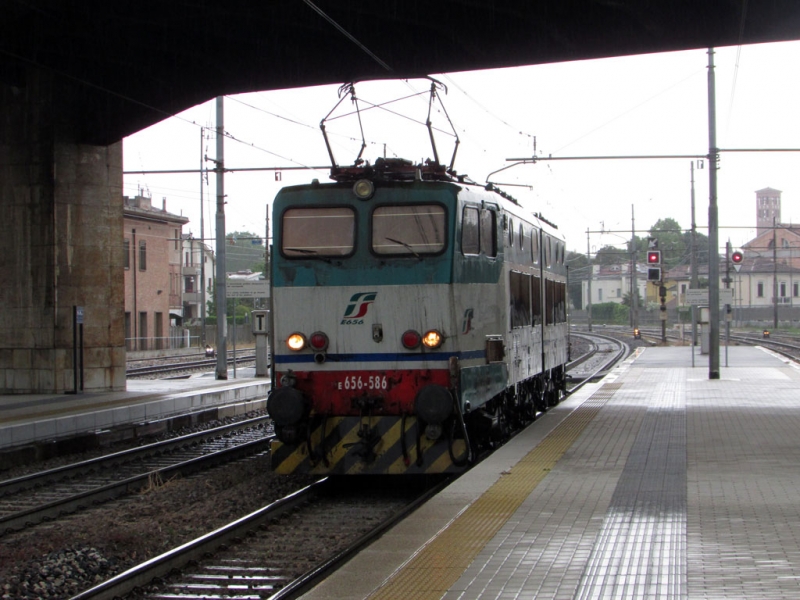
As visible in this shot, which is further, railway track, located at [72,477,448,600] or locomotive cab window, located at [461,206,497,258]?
locomotive cab window, located at [461,206,497,258]

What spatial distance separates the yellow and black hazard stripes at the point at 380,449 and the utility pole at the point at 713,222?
16.1 meters

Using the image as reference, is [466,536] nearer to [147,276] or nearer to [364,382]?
[364,382]

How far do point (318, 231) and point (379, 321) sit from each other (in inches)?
48.7

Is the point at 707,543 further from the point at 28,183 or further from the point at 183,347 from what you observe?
the point at 183,347

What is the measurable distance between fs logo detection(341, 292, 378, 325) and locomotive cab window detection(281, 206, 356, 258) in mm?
497

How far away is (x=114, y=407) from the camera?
58.7ft

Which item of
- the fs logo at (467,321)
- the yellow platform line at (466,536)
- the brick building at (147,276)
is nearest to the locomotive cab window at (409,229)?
the fs logo at (467,321)

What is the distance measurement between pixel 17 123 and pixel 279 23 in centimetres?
656

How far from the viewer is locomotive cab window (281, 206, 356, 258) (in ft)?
35.6

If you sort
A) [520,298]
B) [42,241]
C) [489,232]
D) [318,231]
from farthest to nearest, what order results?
[42,241] → [520,298] → [489,232] → [318,231]

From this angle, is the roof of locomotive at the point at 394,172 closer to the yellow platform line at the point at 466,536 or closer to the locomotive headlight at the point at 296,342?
the locomotive headlight at the point at 296,342

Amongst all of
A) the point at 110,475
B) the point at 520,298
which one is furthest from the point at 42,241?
the point at 520,298

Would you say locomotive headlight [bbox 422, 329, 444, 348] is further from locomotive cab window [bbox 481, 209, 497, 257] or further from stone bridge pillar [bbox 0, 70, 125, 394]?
stone bridge pillar [bbox 0, 70, 125, 394]

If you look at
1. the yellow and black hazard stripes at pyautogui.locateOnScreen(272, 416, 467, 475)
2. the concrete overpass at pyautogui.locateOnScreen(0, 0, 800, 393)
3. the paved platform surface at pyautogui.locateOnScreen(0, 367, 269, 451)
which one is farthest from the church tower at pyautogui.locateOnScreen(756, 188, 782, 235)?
the yellow and black hazard stripes at pyautogui.locateOnScreen(272, 416, 467, 475)
